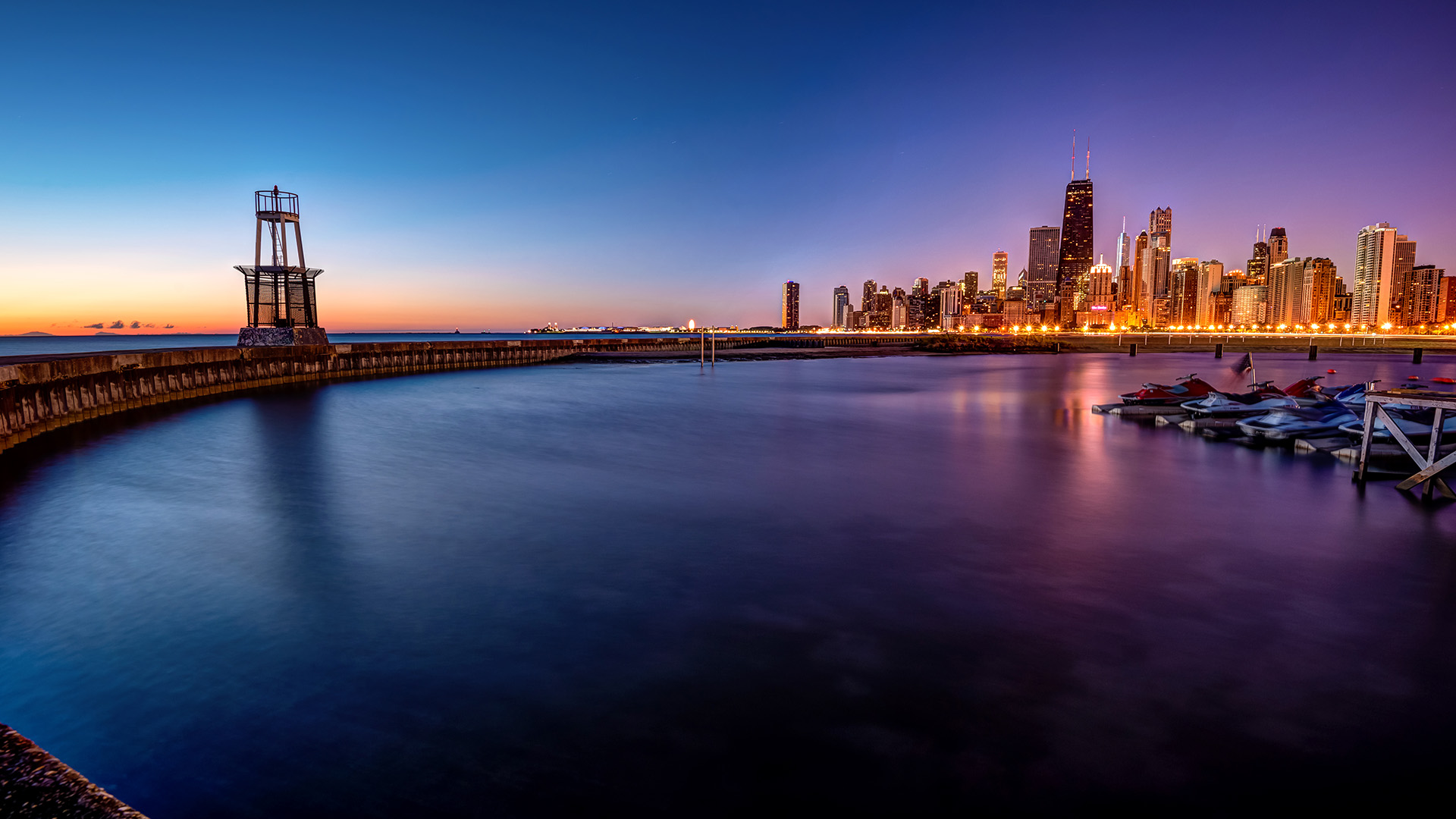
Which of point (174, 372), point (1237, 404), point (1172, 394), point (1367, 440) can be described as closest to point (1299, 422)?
point (1237, 404)

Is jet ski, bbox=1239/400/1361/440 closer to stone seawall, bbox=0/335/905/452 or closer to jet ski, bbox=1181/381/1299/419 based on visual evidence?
jet ski, bbox=1181/381/1299/419

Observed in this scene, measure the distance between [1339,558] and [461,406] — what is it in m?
25.2

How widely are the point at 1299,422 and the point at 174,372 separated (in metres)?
35.3

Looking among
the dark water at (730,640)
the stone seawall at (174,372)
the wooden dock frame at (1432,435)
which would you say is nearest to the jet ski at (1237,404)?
the dark water at (730,640)

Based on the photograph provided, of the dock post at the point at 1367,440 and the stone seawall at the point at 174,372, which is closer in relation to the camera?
the dock post at the point at 1367,440

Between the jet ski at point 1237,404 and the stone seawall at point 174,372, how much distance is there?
27.9 m

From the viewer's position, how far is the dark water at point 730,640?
3701mm

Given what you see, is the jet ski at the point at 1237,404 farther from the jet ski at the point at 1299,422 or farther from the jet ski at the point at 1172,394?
the jet ski at the point at 1172,394

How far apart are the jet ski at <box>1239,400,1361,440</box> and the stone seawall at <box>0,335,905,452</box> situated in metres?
27.2

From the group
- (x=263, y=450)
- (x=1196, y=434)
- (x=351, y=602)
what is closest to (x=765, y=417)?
(x=1196, y=434)

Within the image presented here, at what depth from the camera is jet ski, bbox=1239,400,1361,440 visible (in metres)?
14.9

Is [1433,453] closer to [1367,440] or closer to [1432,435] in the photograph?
[1432,435]

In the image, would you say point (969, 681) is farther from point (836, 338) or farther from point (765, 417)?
point (836, 338)

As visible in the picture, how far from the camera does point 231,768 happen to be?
3789 mm
